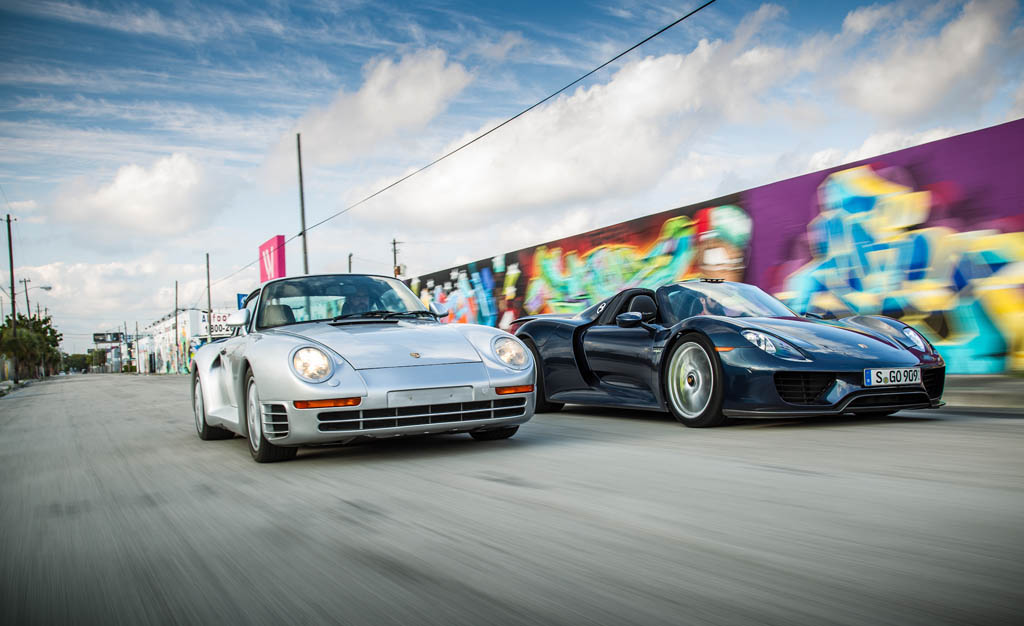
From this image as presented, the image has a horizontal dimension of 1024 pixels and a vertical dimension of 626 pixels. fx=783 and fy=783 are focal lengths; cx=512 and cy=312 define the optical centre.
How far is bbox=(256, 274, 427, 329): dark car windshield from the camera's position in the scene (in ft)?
18.3

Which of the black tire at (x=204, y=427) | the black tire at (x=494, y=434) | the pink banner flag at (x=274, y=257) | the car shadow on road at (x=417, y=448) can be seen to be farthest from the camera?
the pink banner flag at (x=274, y=257)

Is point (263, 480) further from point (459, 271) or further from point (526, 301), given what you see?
point (459, 271)

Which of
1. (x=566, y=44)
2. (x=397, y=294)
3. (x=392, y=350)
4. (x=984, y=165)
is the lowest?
(x=392, y=350)

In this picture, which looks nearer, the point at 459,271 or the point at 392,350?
the point at 392,350

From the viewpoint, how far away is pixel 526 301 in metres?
17.7

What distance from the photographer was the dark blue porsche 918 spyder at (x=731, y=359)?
5082 mm

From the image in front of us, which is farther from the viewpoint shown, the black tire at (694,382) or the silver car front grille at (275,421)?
the black tire at (694,382)

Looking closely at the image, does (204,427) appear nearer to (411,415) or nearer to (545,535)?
(411,415)

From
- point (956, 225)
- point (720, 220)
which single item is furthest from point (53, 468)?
point (720, 220)

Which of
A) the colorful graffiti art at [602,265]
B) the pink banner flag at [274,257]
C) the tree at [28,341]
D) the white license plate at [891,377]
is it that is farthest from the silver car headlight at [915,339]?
the tree at [28,341]

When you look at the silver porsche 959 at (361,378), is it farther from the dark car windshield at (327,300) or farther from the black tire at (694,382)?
the black tire at (694,382)

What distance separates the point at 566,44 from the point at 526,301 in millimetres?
5990

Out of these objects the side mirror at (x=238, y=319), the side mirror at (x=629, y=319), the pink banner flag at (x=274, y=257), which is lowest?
the side mirror at (x=629, y=319)

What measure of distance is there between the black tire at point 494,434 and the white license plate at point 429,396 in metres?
0.79
